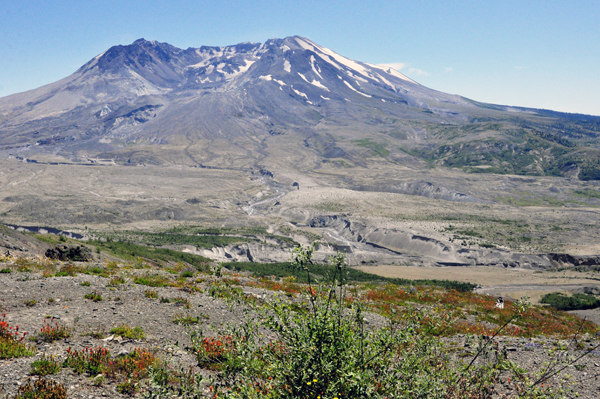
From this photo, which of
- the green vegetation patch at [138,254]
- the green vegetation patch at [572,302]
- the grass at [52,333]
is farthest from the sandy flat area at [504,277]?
the grass at [52,333]

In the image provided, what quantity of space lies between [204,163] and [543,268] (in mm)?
130945

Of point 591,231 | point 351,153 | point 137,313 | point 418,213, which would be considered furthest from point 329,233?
point 351,153

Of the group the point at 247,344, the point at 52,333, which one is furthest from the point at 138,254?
the point at 247,344

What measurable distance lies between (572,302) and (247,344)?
1489 inches

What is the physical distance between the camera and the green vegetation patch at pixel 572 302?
31.4 meters

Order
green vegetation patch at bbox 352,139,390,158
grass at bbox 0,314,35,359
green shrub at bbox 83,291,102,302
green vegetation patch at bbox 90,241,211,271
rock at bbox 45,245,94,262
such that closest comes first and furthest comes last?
grass at bbox 0,314,35,359 → green shrub at bbox 83,291,102,302 → rock at bbox 45,245,94,262 → green vegetation patch at bbox 90,241,211,271 → green vegetation patch at bbox 352,139,390,158

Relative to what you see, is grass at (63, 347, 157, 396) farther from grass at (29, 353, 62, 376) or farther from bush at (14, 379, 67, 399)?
bush at (14, 379, 67, 399)

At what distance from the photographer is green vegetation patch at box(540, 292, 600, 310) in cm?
3138

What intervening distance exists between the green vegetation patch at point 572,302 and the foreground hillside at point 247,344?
60.4ft

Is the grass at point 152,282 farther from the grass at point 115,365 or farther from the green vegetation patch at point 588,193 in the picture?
the green vegetation patch at point 588,193

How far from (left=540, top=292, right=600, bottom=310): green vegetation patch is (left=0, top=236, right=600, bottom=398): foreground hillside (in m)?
18.4

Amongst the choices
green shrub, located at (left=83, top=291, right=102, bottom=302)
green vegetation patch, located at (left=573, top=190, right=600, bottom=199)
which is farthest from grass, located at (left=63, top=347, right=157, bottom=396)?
green vegetation patch, located at (left=573, top=190, right=600, bottom=199)

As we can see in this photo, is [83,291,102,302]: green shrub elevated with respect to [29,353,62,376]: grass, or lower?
lower

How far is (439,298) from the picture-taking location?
2131 centimetres
